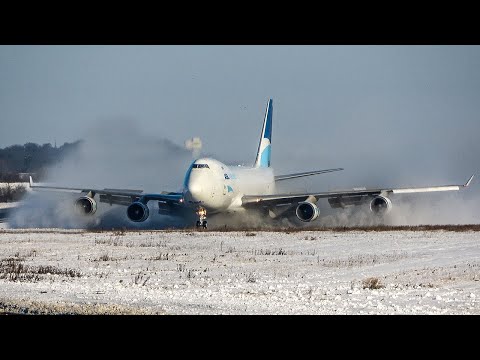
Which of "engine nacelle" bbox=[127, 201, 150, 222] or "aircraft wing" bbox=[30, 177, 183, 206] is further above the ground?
"aircraft wing" bbox=[30, 177, 183, 206]

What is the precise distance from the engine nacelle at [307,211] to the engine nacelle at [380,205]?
3.27m

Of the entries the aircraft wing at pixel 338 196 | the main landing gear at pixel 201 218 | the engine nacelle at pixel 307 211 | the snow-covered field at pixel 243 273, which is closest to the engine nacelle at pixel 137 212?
the main landing gear at pixel 201 218

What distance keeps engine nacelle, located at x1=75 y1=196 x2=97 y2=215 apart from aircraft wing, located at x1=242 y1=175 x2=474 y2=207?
904 cm

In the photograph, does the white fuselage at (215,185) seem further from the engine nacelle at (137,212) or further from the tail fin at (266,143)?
the tail fin at (266,143)

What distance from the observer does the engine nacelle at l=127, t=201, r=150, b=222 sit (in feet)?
169

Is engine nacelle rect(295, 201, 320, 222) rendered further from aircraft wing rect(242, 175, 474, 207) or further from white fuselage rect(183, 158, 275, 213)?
white fuselage rect(183, 158, 275, 213)

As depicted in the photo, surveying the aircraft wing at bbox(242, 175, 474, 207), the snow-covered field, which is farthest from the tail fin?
the snow-covered field

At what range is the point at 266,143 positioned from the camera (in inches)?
2685

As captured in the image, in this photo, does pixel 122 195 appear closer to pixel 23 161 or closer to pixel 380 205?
pixel 380 205

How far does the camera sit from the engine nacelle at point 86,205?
2090 inches

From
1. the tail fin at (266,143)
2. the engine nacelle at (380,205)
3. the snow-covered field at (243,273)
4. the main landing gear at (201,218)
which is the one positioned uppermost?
the tail fin at (266,143)
